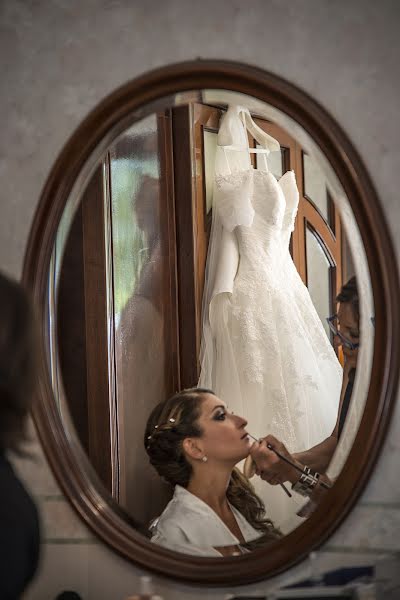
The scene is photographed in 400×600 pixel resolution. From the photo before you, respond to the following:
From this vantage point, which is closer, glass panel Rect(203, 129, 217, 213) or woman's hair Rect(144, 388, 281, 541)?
woman's hair Rect(144, 388, 281, 541)

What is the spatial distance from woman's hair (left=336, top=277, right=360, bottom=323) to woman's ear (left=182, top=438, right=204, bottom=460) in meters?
0.60

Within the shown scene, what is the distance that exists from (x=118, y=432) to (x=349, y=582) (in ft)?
3.24

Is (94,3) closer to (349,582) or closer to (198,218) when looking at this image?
(198,218)

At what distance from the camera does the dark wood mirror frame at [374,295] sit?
1.47 metres

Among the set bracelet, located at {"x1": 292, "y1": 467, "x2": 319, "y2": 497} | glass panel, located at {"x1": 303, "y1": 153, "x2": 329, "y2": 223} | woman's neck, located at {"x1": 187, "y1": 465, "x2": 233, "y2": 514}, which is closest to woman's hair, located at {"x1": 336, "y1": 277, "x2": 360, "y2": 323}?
bracelet, located at {"x1": 292, "y1": 467, "x2": 319, "y2": 497}

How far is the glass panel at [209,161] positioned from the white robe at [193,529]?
1.01 m

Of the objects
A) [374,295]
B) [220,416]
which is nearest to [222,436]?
[220,416]

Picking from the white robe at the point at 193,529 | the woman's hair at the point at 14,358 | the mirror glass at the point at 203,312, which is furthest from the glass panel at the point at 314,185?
the woman's hair at the point at 14,358

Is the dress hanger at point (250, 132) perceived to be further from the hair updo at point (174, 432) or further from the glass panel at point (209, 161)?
the hair updo at point (174, 432)

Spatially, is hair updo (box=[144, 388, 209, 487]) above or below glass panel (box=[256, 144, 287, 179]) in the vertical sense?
below

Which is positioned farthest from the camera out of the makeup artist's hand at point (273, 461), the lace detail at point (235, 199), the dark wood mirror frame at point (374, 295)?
the lace detail at point (235, 199)

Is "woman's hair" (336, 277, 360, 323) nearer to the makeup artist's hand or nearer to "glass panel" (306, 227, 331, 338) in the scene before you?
the makeup artist's hand

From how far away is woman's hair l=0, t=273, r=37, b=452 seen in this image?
992mm

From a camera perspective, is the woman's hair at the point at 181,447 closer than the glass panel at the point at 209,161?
Yes
